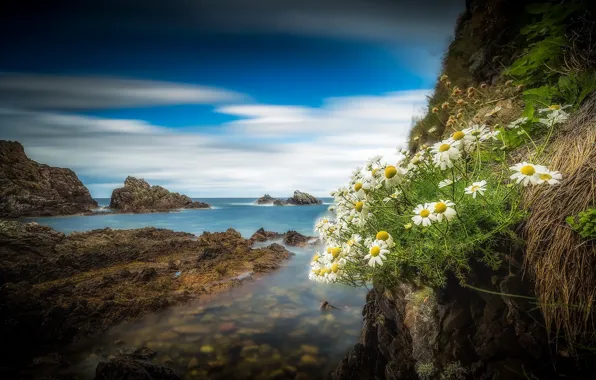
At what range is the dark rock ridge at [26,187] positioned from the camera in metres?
25.8

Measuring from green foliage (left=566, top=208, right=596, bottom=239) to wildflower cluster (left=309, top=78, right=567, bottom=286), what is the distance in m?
0.28

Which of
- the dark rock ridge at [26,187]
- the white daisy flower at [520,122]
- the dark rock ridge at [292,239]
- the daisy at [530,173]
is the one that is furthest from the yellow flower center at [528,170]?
the dark rock ridge at [26,187]

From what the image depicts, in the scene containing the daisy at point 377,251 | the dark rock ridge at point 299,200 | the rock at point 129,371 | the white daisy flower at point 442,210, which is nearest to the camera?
the white daisy flower at point 442,210

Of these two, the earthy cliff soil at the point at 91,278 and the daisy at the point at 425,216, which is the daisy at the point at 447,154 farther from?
the earthy cliff soil at the point at 91,278

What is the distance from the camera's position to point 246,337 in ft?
15.3

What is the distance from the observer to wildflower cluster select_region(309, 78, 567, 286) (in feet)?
6.37

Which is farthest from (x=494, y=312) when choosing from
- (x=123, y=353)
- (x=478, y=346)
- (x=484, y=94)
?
(x=123, y=353)

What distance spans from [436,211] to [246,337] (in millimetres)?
3965

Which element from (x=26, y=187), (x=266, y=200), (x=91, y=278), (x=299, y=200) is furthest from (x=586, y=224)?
(x=266, y=200)

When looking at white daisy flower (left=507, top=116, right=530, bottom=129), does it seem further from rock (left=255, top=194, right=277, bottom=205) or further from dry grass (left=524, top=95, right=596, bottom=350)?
rock (left=255, top=194, right=277, bottom=205)

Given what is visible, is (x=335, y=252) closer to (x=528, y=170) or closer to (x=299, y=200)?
(x=528, y=170)

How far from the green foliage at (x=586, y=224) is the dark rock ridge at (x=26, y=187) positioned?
114 feet

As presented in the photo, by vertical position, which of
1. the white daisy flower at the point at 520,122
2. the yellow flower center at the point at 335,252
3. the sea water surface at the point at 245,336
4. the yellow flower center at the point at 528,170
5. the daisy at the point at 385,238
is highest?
the white daisy flower at the point at 520,122

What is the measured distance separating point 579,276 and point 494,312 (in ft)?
2.08
